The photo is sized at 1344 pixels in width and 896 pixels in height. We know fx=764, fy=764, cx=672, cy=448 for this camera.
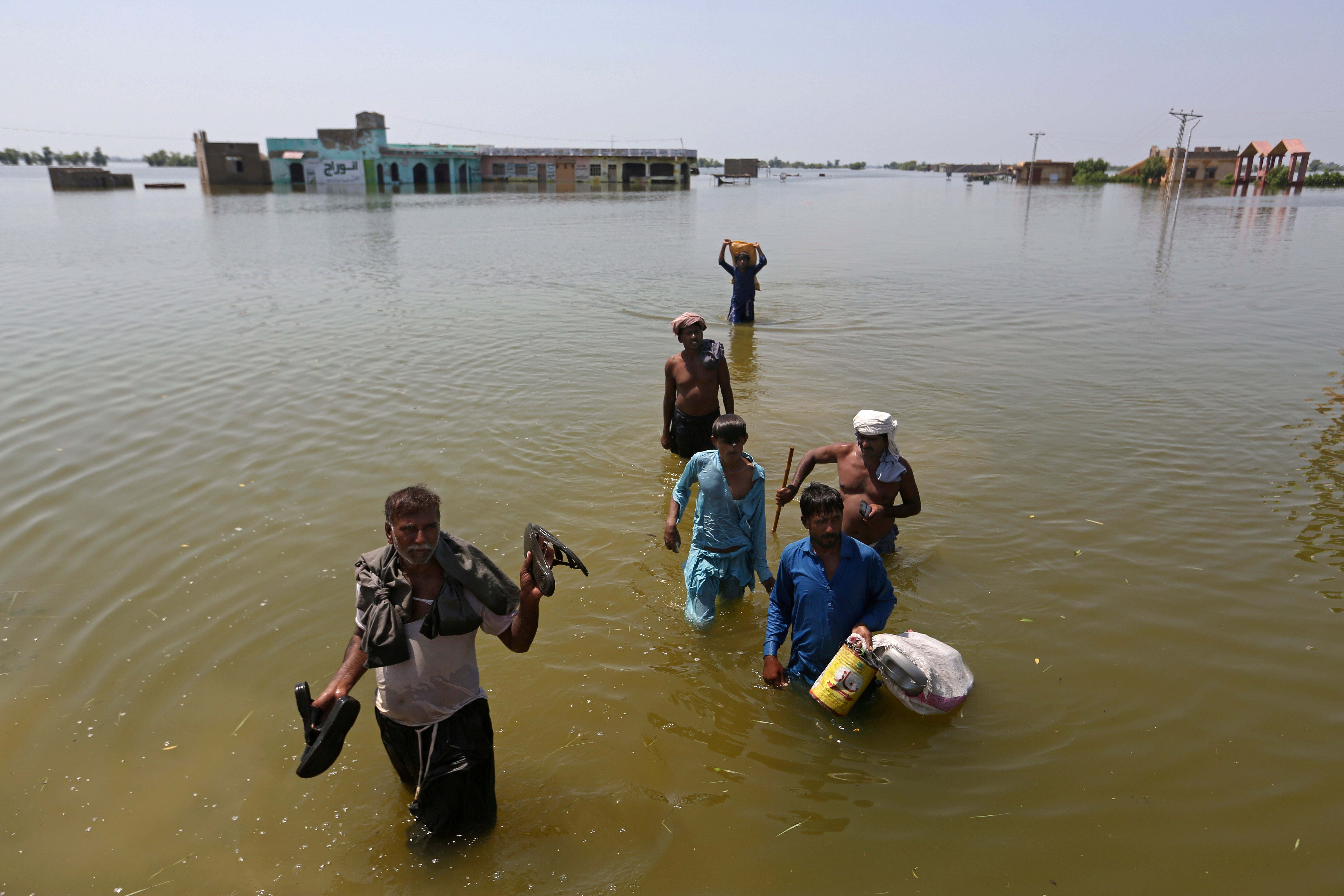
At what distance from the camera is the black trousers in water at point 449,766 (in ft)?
10.3

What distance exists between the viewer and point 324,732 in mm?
2816

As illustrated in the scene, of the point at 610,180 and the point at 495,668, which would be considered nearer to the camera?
the point at 495,668

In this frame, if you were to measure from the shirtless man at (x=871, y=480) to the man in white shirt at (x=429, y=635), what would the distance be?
8.38 feet

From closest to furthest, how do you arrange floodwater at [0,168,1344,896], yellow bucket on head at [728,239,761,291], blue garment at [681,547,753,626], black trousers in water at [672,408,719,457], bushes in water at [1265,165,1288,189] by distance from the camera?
floodwater at [0,168,1344,896] < blue garment at [681,547,753,626] < black trousers in water at [672,408,719,457] < yellow bucket on head at [728,239,761,291] < bushes in water at [1265,165,1288,189]

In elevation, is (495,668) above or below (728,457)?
below

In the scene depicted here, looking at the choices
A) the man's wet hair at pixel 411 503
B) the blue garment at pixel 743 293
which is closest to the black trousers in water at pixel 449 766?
the man's wet hair at pixel 411 503

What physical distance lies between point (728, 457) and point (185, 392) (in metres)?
8.52

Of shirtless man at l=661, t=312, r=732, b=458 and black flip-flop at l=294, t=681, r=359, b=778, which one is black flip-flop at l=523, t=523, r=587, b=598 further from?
shirtless man at l=661, t=312, r=732, b=458

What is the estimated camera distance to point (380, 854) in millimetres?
3480

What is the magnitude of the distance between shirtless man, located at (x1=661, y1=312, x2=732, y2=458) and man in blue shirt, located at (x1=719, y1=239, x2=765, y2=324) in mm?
7337

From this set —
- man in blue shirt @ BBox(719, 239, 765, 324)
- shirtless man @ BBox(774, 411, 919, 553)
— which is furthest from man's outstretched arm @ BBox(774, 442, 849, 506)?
man in blue shirt @ BBox(719, 239, 765, 324)

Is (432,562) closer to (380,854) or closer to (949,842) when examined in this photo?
(380,854)

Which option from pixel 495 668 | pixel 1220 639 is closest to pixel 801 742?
pixel 495 668

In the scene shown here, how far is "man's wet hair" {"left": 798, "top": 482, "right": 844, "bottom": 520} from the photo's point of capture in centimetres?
379
